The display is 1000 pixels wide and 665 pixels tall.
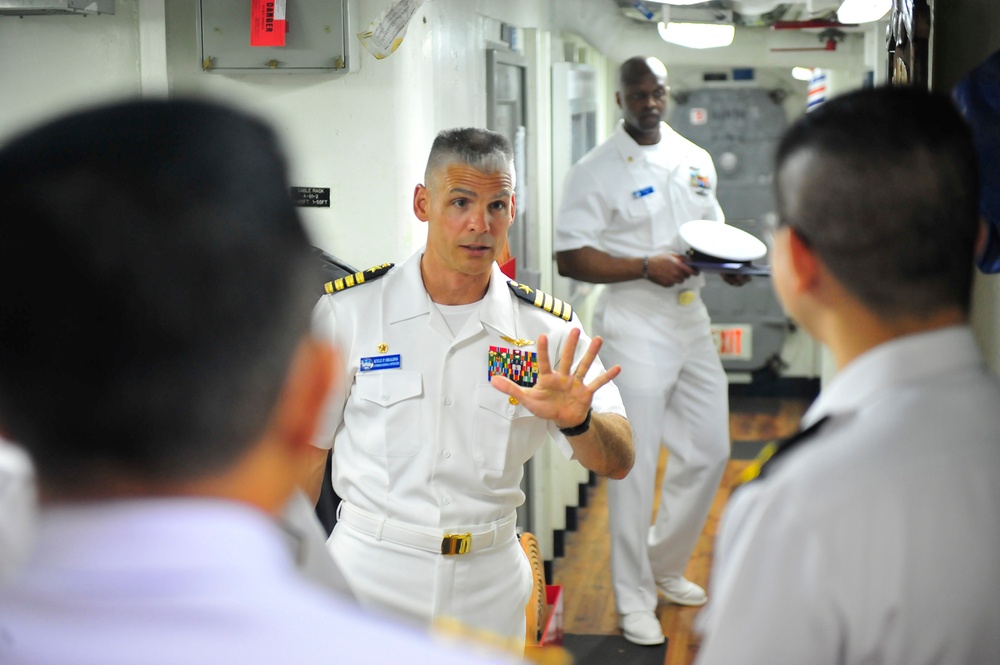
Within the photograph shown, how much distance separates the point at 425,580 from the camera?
214 centimetres

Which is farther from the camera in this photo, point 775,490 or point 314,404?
point 775,490

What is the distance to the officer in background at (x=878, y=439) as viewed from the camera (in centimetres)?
97

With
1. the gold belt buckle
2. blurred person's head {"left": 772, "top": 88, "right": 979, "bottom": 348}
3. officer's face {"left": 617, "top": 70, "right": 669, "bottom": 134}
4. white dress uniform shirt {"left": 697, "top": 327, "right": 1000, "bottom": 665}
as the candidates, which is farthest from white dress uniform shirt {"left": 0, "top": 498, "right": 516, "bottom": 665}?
officer's face {"left": 617, "top": 70, "right": 669, "bottom": 134}

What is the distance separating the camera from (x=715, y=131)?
24.3ft

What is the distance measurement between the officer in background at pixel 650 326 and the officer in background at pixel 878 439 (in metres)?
2.88

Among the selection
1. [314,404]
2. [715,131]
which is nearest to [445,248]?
[314,404]

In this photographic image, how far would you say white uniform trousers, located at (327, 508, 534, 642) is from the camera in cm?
214

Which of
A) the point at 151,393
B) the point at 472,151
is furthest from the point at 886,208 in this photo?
the point at 472,151

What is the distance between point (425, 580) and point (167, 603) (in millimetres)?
1640

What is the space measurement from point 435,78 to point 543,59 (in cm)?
139

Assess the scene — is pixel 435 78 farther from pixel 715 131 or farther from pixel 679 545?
pixel 715 131

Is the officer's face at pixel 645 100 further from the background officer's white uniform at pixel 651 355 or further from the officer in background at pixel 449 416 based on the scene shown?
the officer in background at pixel 449 416

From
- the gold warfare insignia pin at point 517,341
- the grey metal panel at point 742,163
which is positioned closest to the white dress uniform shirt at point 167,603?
the gold warfare insignia pin at point 517,341

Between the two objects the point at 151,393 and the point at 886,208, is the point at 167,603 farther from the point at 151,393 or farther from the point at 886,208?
the point at 886,208
